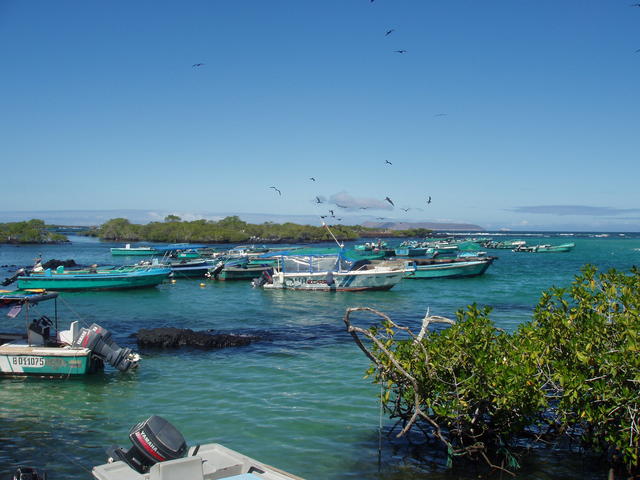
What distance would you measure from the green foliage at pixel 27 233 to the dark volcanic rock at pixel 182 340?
103 meters

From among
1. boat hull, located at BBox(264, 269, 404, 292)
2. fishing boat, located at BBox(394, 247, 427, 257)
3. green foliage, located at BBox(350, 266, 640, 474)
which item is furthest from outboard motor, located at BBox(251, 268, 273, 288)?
fishing boat, located at BBox(394, 247, 427, 257)

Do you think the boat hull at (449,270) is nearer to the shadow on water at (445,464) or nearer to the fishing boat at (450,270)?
the fishing boat at (450,270)

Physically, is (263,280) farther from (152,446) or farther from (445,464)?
(152,446)

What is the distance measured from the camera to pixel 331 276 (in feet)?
115

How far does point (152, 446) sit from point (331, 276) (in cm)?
2781

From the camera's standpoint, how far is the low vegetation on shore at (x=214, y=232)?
413 ft

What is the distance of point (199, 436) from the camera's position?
450 inches

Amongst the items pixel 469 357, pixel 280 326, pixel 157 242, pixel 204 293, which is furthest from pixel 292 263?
pixel 157 242

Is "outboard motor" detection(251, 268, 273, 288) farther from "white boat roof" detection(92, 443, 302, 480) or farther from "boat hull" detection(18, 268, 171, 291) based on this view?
"white boat roof" detection(92, 443, 302, 480)

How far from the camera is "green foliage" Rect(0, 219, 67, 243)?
109500 millimetres

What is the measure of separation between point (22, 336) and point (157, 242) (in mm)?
114480

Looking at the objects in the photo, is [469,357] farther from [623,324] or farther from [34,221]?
[34,221]

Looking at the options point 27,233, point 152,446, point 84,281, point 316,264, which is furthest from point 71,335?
point 27,233

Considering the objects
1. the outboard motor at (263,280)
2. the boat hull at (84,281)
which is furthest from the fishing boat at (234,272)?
the boat hull at (84,281)
